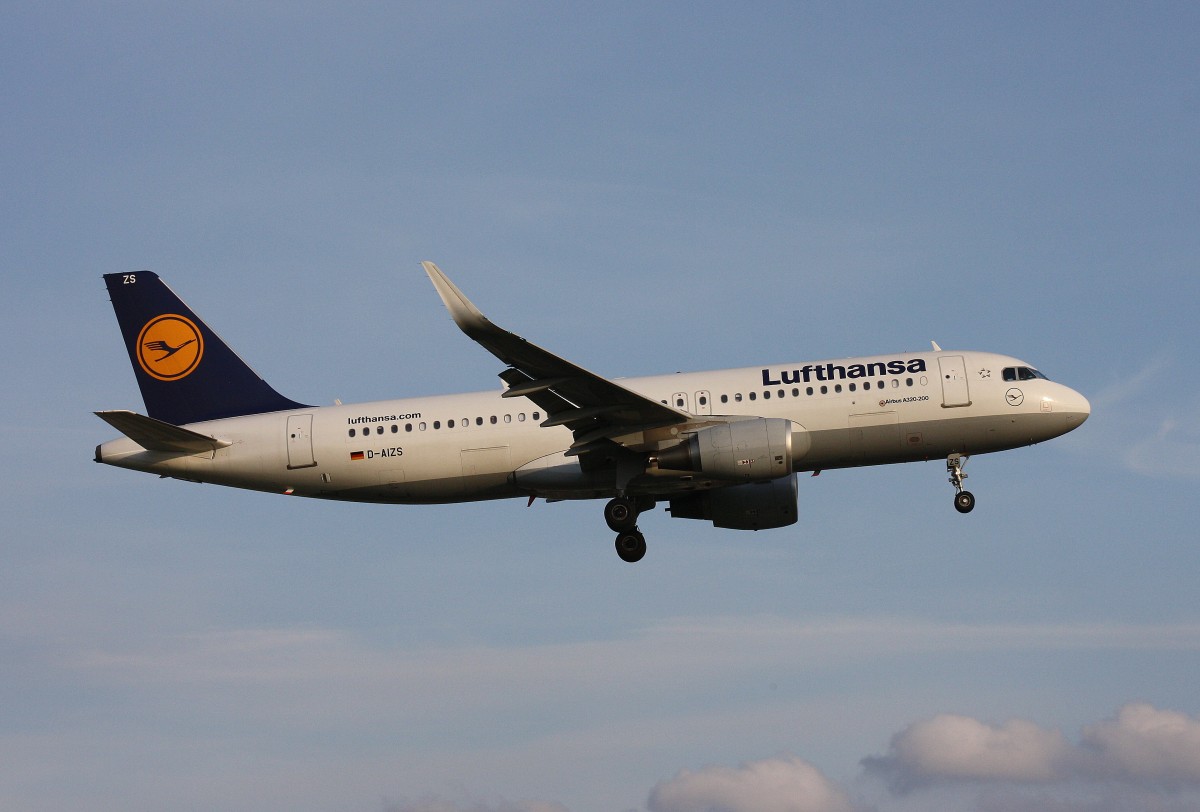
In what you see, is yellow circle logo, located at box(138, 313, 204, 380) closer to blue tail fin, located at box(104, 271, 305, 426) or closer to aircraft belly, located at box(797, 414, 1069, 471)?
blue tail fin, located at box(104, 271, 305, 426)

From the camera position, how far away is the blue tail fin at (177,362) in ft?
137

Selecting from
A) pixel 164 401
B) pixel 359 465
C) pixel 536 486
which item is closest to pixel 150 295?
pixel 164 401

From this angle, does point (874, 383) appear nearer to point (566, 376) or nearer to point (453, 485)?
point (566, 376)

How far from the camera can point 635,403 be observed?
3628cm

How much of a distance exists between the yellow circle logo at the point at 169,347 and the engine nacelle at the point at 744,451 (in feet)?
51.5

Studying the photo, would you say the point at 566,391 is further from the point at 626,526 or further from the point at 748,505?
the point at 748,505

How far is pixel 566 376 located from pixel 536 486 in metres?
4.64

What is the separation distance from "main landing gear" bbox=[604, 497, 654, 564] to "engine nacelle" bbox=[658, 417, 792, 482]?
133 inches

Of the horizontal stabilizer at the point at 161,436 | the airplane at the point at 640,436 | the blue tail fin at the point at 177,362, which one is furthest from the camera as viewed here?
the blue tail fin at the point at 177,362

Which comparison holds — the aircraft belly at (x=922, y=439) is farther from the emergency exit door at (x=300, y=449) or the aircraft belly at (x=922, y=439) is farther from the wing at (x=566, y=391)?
the emergency exit door at (x=300, y=449)

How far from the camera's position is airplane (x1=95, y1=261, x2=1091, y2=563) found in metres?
37.0

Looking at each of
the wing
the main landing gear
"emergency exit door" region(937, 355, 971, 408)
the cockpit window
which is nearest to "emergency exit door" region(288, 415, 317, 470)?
the wing

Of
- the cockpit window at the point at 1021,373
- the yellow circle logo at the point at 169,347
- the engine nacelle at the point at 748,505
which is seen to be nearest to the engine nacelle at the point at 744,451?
the engine nacelle at the point at 748,505

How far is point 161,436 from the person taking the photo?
128ft
